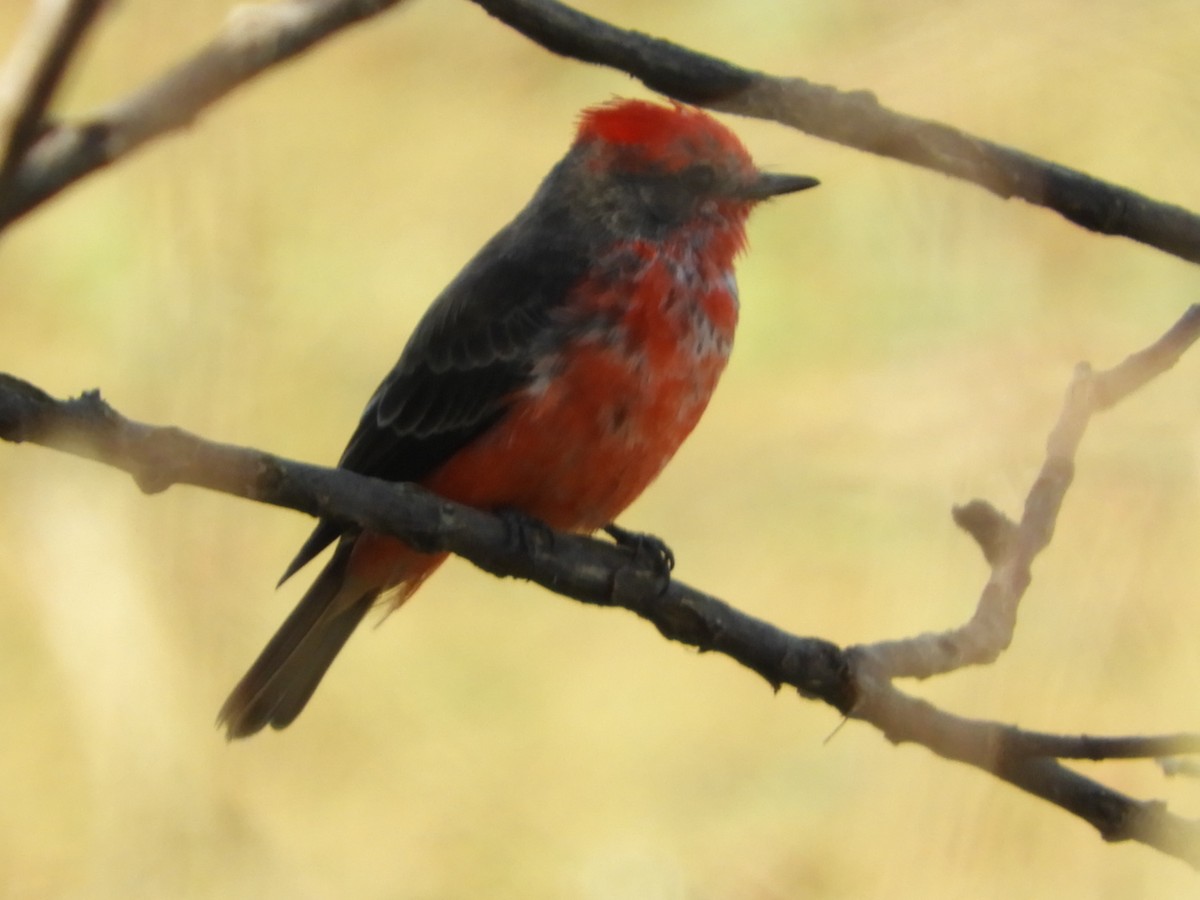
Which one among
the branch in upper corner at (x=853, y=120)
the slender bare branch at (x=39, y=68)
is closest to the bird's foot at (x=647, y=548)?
the branch in upper corner at (x=853, y=120)

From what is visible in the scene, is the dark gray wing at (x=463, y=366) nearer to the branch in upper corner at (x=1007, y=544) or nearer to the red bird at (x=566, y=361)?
the red bird at (x=566, y=361)

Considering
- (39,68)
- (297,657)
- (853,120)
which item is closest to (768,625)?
(853,120)

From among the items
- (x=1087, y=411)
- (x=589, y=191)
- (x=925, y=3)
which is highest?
(x=925, y=3)

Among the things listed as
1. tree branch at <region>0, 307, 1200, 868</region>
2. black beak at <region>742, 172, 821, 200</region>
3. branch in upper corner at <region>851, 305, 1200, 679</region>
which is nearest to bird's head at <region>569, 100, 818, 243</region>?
black beak at <region>742, 172, 821, 200</region>

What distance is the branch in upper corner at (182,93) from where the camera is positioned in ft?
4.70

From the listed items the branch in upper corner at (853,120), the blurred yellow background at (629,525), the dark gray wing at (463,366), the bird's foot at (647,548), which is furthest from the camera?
the blurred yellow background at (629,525)

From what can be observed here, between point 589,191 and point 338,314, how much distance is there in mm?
3003

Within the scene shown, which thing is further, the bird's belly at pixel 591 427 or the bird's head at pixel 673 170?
the bird's head at pixel 673 170

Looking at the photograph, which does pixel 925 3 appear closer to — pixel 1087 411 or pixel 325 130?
pixel 1087 411

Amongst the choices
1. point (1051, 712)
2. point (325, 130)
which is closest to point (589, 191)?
point (1051, 712)

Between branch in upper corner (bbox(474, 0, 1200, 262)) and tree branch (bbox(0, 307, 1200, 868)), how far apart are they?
258 mm

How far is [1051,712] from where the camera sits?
17.4ft

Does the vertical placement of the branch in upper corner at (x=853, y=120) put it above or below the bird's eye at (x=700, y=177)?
below

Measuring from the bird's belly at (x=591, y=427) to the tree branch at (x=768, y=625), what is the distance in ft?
0.77
